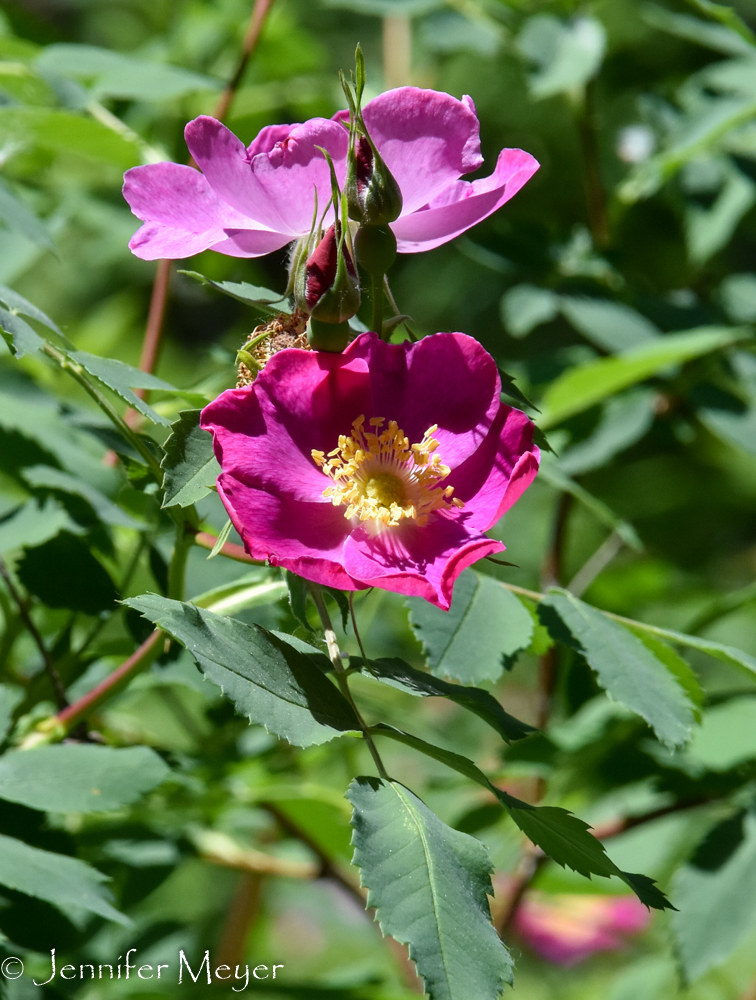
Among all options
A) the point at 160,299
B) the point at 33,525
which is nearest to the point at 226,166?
the point at 33,525

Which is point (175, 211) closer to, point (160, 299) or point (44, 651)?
point (44, 651)

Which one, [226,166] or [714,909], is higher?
[226,166]

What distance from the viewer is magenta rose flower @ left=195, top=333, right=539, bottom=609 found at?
1.64 feet

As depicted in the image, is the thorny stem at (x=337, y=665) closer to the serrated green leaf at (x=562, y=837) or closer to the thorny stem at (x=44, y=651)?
the serrated green leaf at (x=562, y=837)

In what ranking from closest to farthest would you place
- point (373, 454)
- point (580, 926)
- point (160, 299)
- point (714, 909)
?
point (373, 454) → point (714, 909) → point (160, 299) → point (580, 926)

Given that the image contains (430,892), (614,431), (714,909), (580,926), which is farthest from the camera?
(580,926)

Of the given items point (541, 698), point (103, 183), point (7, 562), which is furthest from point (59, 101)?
point (541, 698)

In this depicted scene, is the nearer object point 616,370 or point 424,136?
point 424,136

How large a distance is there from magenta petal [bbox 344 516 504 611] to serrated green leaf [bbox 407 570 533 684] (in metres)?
0.10

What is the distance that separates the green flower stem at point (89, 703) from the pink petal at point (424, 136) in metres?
0.33

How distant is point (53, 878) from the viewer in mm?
582

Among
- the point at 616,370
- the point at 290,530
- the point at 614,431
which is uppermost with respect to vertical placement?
the point at 290,530

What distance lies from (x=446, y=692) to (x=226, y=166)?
30 cm

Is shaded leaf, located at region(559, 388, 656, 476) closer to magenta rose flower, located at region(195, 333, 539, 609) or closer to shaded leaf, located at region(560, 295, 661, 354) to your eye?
shaded leaf, located at region(560, 295, 661, 354)
